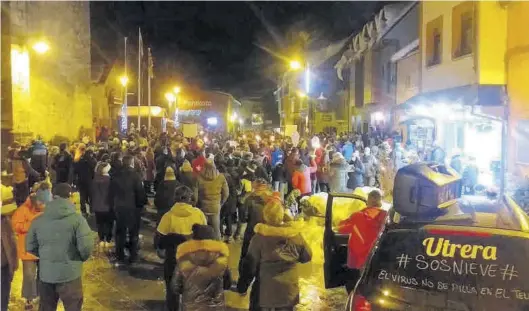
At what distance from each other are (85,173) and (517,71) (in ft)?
37.1

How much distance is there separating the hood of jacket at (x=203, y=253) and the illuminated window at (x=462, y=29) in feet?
47.5

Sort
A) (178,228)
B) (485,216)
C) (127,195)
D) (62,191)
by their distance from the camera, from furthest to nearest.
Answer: (127,195), (178,228), (62,191), (485,216)

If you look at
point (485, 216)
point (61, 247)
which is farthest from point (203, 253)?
point (485, 216)

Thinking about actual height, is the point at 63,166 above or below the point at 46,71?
below

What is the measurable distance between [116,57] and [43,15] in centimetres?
1290

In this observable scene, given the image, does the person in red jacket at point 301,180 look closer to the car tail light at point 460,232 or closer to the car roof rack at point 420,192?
the car roof rack at point 420,192

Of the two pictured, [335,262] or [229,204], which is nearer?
[335,262]

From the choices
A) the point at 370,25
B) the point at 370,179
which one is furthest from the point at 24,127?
the point at 370,25

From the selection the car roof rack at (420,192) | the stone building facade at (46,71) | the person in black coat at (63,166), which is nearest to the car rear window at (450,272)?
the car roof rack at (420,192)

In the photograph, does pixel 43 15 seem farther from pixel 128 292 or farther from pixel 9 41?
pixel 128 292

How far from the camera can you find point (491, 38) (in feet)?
57.1

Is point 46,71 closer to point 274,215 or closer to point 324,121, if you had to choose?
point 274,215

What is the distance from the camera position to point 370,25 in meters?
35.6

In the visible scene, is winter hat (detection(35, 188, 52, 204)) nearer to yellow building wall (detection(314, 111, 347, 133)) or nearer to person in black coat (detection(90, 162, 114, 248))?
person in black coat (detection(90, 162, 114, 248))
